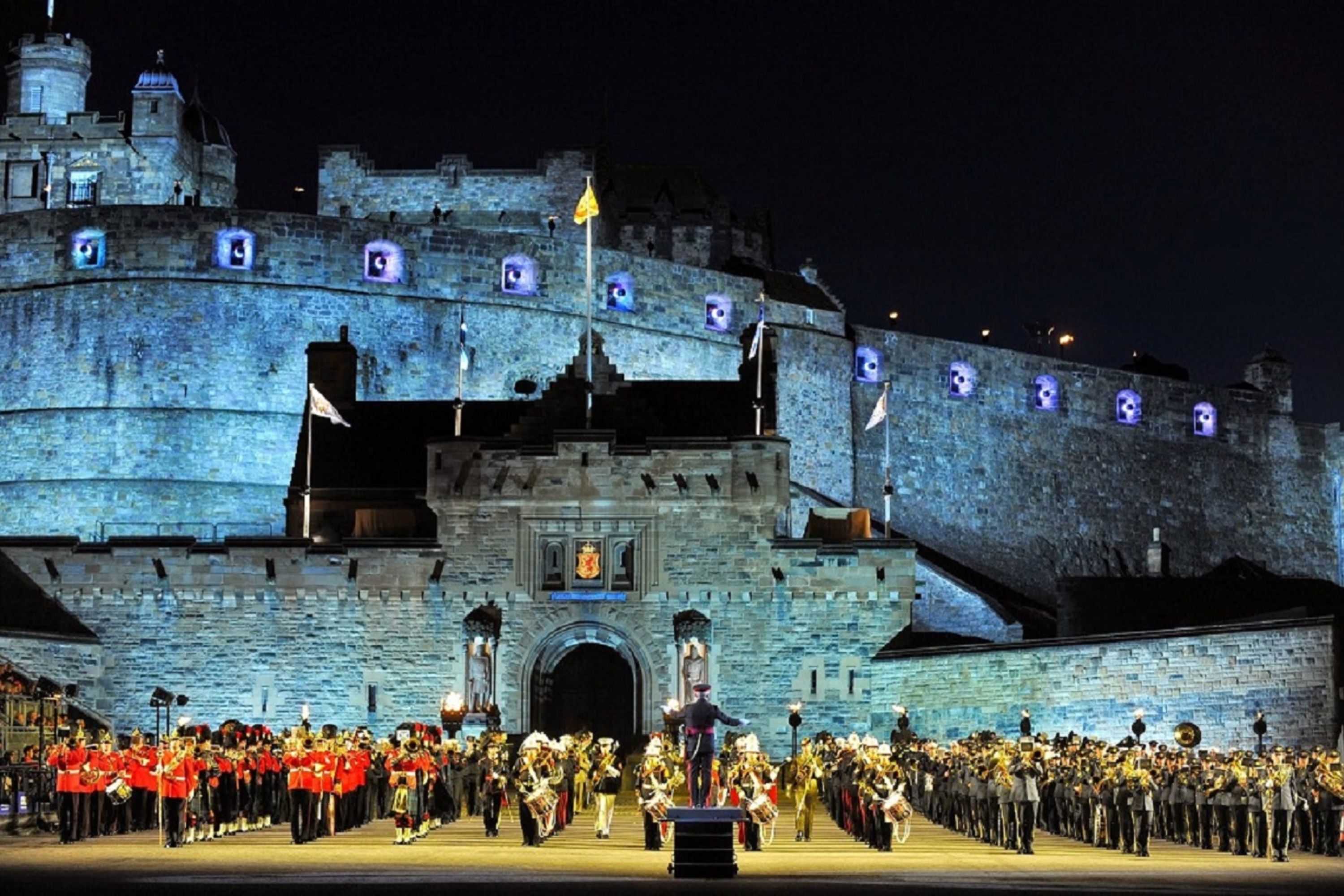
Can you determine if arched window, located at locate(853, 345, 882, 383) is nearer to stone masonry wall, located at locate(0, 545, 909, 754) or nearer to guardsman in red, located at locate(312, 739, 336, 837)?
stone masonry wall, located at locate(0, 545, 909, 754)

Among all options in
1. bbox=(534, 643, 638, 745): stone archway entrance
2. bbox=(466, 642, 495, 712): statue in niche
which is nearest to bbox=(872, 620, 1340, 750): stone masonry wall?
bbox=(534, 643, 638, 745): stone archway entrance

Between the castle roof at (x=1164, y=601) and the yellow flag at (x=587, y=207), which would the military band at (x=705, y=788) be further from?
the castle roof at (x=1164, y=601)

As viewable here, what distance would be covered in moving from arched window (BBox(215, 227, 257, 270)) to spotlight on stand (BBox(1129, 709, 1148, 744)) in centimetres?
2983

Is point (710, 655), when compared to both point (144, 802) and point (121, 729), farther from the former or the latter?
point (144, 802)

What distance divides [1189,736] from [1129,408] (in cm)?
3657

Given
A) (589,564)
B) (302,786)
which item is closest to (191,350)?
(589,564)

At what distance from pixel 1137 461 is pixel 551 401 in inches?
1264

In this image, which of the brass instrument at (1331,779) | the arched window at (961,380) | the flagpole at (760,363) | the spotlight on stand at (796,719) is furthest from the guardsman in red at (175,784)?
the arched window at (961,380)

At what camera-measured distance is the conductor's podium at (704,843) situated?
24688 mm

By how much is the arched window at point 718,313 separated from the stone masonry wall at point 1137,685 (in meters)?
21.5

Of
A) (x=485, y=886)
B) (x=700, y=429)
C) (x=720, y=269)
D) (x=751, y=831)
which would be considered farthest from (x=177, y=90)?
(x=485, y=886)

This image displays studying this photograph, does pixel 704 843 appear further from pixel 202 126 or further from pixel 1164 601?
pixel 202 126

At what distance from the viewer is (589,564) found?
49656 millimetres

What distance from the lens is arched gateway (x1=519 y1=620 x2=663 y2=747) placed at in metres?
49.5
